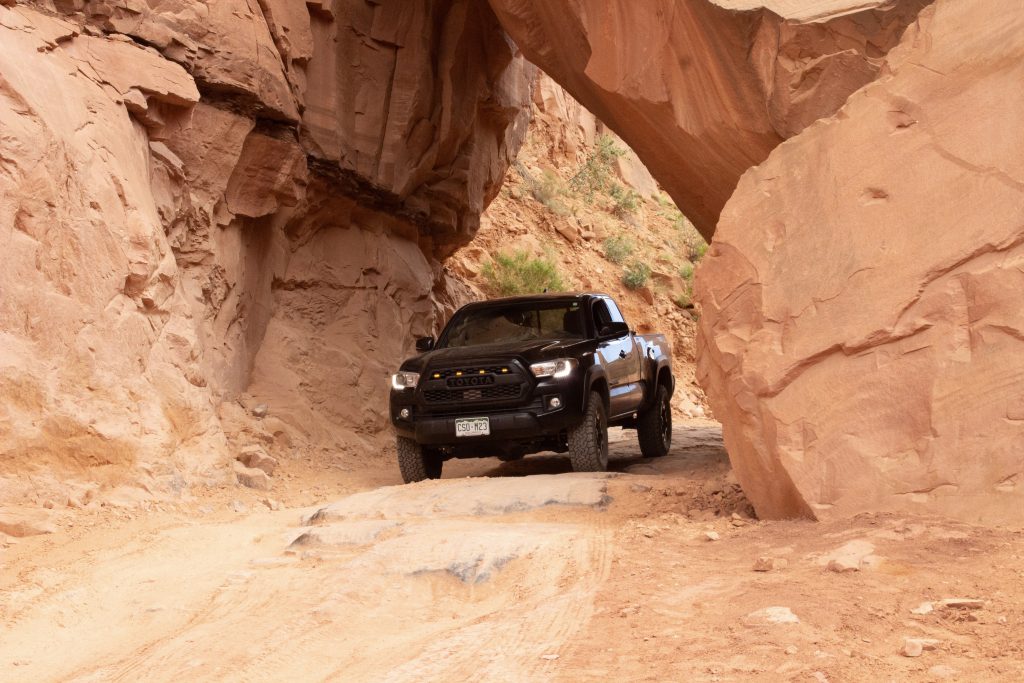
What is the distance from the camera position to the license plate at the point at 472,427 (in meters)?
8.89

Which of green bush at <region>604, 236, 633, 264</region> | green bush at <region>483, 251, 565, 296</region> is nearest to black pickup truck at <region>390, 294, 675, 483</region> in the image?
green bush at <region>483, 251, 565, 296</region>

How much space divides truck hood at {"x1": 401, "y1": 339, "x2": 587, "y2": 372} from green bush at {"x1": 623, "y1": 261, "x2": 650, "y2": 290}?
16.3 meters

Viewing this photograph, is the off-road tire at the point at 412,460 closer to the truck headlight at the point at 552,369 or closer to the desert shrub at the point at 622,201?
the truck headlight at the point at 552,369

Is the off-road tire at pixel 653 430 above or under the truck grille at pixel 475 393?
under

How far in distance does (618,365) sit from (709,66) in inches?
118

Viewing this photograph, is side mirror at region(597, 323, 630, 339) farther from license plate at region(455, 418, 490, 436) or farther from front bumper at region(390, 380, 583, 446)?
license plate at region(455, 418, 490, 436)

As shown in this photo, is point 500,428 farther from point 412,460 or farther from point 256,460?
point 256,460

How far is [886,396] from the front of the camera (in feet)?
17.1

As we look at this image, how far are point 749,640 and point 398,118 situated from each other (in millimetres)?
10824

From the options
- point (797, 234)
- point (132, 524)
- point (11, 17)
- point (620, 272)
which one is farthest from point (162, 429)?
point (620, 272)

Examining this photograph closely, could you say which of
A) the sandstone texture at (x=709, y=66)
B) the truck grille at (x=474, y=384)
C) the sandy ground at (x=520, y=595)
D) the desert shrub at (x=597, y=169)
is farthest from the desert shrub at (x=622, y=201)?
the sandy ground at (x=520, y=595)

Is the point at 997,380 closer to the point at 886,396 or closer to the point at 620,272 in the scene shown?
the point at 886,396

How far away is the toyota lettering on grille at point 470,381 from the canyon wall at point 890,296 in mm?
3149

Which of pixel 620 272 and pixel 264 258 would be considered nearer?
pixel 264 258
